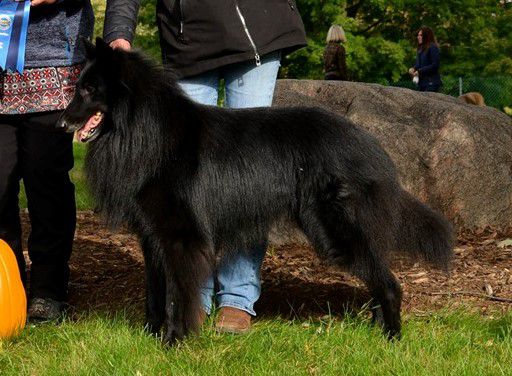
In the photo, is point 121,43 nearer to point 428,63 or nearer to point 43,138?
point 43,138

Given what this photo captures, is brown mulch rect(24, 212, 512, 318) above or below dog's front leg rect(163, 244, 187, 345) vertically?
below

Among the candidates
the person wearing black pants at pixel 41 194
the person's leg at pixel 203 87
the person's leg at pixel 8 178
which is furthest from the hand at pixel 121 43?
the person's leg at pixel 8 178

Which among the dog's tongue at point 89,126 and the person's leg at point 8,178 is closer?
the dog's tongue at point 89,126

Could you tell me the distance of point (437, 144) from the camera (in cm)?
710

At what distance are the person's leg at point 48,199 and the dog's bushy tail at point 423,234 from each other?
197 cm

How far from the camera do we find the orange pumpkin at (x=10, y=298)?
422cm

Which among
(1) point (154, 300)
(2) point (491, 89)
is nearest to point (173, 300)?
(1) point (154, 300)

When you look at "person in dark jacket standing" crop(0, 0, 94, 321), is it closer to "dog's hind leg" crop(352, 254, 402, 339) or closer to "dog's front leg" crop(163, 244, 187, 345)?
"dog's front leg" crop(163, 244, 187, 345)

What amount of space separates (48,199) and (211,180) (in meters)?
1.24

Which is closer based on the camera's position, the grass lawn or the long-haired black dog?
the grass lawn

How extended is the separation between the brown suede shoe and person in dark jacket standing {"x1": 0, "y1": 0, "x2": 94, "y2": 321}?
109cm

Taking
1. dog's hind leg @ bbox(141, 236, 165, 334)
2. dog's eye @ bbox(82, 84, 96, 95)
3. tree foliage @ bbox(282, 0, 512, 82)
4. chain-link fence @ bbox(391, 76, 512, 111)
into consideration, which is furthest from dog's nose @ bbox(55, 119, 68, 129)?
tree foliage @ bbox(282, 0, 512, 82)

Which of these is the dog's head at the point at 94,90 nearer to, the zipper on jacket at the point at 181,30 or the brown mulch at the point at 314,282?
the zipper on jacket at the point at 181,30

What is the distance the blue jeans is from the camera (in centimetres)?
445
